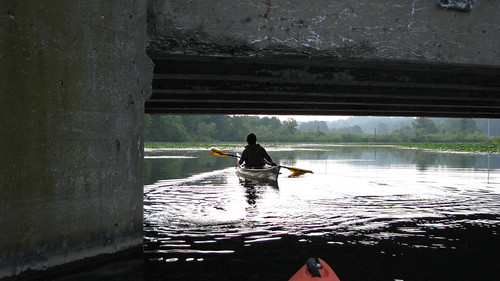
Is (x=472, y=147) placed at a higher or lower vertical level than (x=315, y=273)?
higher

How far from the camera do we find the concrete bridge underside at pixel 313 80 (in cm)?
647

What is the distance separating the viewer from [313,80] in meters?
7.16

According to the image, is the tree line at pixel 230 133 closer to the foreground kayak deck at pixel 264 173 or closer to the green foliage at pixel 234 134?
the green foliage at pixel 234 134

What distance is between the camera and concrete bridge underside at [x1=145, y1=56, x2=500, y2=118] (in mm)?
6465

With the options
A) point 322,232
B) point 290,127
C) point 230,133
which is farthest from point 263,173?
point 290,127

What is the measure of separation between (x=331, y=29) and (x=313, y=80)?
1.45 meters

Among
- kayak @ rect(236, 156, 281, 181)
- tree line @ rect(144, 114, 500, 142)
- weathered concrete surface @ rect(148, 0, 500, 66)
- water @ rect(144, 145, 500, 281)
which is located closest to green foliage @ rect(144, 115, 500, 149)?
tree line @ rect(144, 114, 500, 142)

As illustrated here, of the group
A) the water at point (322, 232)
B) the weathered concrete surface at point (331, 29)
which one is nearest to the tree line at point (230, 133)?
the water at point (322, 232)

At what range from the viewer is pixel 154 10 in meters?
5.49

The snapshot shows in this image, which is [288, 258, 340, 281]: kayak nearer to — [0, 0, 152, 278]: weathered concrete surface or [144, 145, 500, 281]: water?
[144, 145, 500, 281]: water

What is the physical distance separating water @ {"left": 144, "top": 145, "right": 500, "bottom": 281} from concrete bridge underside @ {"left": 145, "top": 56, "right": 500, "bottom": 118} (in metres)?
2.68

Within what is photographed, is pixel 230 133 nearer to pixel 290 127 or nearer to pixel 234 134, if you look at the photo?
pixel 234 134

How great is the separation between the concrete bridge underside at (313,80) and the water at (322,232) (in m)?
2.68

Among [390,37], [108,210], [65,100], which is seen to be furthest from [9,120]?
[390,37]
